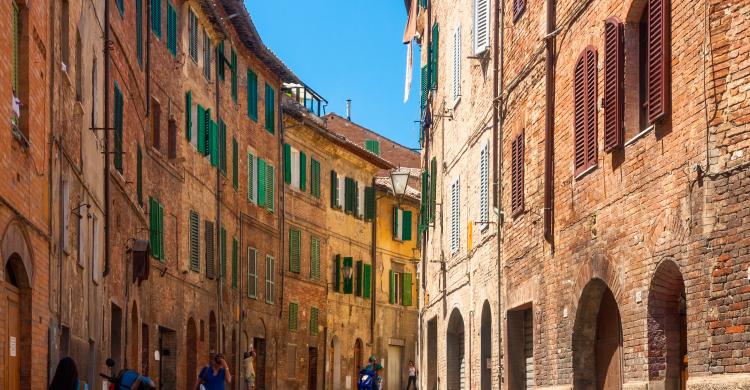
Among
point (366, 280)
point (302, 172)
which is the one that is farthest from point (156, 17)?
point (366, 280)

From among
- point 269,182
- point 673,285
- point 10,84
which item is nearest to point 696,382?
point 673,285

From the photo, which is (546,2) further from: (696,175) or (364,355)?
(364,355)

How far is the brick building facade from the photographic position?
13.1 metres

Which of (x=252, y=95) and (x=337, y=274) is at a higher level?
(x=252, y=95)

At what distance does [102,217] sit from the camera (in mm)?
22422

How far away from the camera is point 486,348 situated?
25.6m

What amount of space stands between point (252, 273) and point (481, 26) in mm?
17644

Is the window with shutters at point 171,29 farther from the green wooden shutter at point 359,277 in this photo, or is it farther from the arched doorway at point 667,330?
the green wooden shutter at point 359,277

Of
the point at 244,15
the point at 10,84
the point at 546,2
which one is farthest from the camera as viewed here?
the point at 244,15

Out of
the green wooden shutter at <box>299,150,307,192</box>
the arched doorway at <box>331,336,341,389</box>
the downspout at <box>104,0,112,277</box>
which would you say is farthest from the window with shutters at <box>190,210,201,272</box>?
the arched doorway at <box>331,336,341,389</box>

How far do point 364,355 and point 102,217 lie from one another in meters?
31.2

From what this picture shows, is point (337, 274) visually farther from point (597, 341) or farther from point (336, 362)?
point (597, 341)

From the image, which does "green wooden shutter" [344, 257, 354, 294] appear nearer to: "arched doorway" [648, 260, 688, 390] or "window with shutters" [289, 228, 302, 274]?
"window with shutters" [289, 228, 302, 274]

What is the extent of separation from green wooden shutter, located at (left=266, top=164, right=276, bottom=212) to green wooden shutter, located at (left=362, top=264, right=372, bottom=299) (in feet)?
32.6
